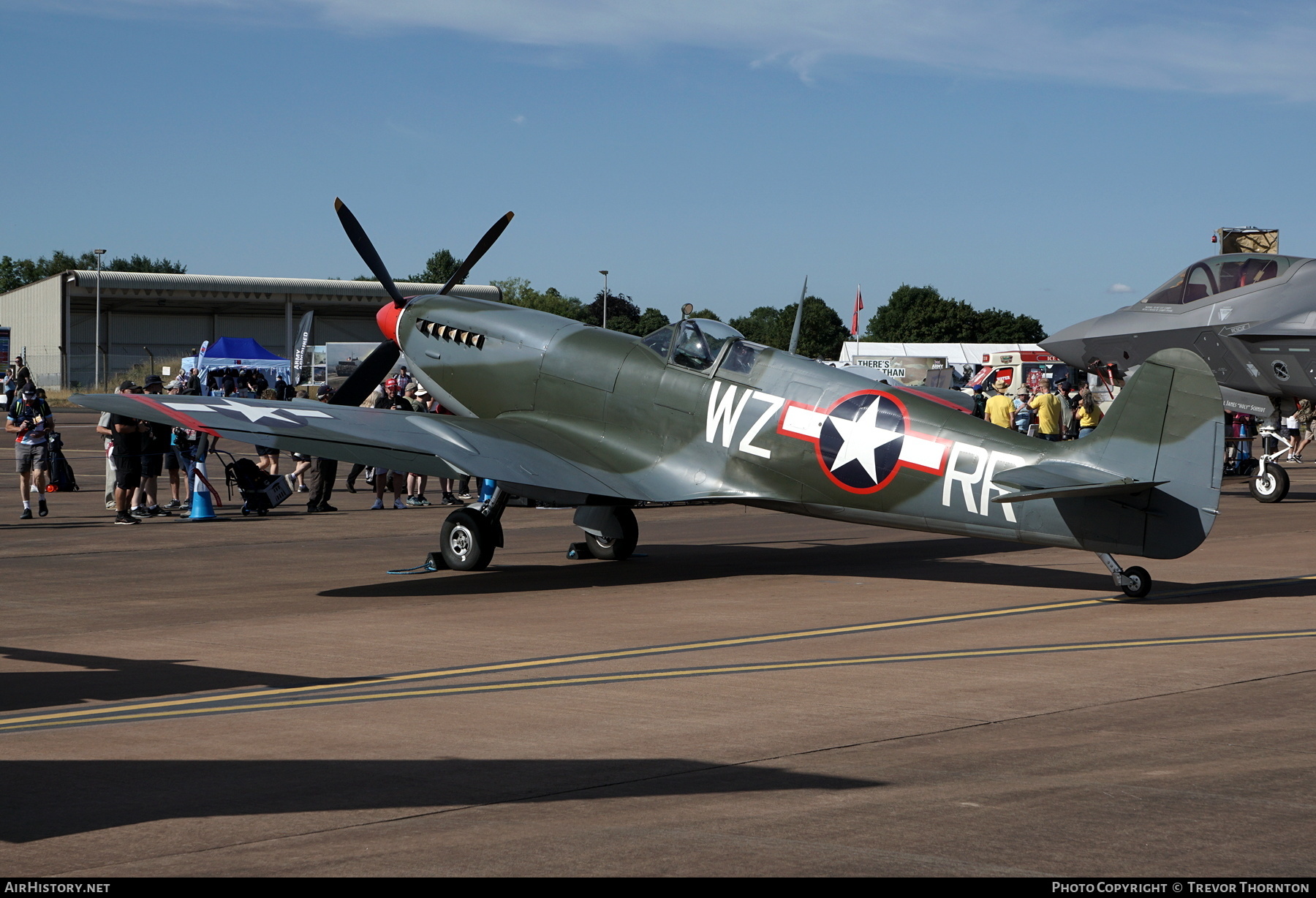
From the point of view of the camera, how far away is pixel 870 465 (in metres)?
12.3

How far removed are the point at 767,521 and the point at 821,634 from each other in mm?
10187

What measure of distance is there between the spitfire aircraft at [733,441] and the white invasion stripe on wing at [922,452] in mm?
14

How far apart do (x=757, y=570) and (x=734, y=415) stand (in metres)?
2.23

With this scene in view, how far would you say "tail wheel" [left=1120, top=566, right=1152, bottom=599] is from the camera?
11.8m

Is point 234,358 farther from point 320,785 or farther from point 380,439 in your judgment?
point 320,785

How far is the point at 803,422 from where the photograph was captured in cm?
1281

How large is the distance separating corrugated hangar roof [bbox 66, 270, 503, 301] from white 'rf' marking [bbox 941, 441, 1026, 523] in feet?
229

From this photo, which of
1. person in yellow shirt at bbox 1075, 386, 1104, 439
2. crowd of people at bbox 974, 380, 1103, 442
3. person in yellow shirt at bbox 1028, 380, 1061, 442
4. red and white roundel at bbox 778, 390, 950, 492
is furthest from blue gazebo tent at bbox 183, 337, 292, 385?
red and white roundel at bbox 778, 390, 950, 492

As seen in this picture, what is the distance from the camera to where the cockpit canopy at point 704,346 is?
1359cm

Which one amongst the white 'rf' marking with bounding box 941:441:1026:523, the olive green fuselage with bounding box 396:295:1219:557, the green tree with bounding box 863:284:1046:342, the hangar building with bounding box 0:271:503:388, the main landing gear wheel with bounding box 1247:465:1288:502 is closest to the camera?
the olive green fuselage with bounding box 396:295:1219:557

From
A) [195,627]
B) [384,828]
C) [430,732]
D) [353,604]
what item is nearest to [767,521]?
[353,604]

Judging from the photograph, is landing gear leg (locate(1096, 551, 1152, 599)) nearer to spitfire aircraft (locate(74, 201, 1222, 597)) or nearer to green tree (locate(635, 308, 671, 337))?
spitfire aircraft (locate(74, 201, 1222, 597))

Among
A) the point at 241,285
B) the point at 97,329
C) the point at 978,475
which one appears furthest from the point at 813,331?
→ the point at 978,475
